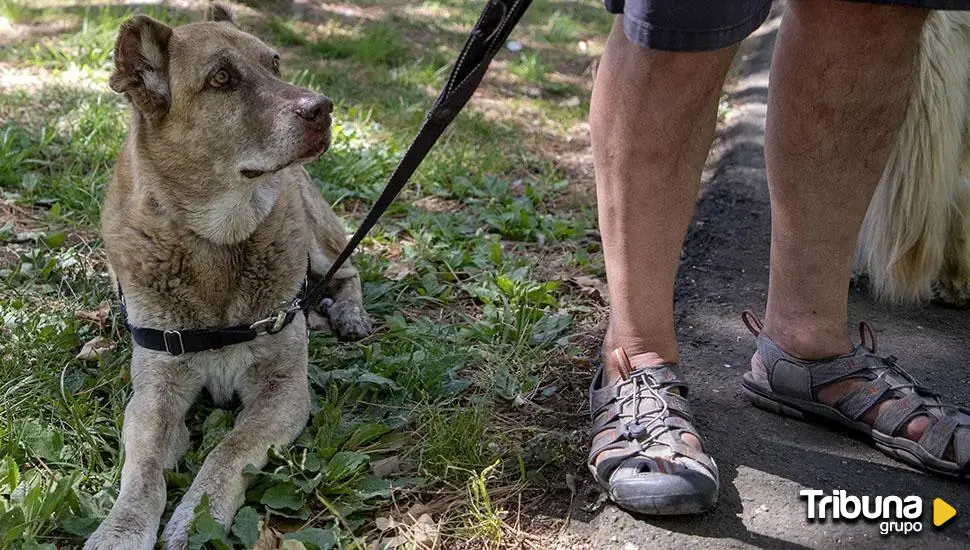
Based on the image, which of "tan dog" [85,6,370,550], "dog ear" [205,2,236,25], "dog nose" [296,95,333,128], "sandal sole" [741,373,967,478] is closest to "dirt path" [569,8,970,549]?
"sandal sole" [741,373,967,478]

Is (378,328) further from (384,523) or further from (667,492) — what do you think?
(667,492)

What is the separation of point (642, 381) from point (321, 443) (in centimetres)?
87

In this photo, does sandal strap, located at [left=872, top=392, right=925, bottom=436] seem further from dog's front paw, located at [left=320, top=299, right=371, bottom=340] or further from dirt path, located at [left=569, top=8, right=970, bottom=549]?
dog's front paw, located at [left=320, top=299, right=371, bottom=340]

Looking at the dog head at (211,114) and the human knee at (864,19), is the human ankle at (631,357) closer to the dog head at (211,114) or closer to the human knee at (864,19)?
the human knee at (864,19)

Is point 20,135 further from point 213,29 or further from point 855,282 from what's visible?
point 855,282

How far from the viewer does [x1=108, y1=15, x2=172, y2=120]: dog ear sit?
243 centimetres

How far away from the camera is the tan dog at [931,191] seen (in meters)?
2.98

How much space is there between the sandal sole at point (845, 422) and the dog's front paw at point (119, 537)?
1.62 metres

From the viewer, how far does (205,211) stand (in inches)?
101

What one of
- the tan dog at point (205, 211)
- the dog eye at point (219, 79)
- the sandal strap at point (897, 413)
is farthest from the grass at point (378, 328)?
the dog eye at point (219, 79)

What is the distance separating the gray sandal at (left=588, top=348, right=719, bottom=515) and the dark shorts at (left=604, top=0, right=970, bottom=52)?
78 centimetres

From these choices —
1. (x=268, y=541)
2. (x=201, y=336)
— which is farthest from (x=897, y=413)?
(x=201, y=336)

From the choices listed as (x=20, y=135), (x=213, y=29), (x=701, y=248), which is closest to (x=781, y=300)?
(x=701, y=248)

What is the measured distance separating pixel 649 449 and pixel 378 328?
4.65 feet
